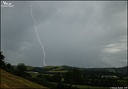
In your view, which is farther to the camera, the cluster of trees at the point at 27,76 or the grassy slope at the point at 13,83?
the cluster of trees at the point at 27,76

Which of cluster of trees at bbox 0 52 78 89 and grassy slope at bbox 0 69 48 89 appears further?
cluster of trees at bbox 0 52 78 89

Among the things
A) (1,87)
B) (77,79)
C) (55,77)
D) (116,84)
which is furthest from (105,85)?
(1,87)

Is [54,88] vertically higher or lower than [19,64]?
lower

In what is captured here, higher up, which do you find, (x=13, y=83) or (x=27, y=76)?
(x=27, y=76)

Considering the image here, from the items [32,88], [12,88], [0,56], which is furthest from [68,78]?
[12,88]

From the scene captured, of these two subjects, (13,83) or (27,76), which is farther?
(27,76)

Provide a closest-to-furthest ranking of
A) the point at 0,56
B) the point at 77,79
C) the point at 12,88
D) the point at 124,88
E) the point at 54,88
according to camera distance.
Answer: the point at 12,88, the point at 54,88, the point at 124,88, the point at 0,56, the point at 77,79

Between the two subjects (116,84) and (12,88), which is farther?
(116,84)

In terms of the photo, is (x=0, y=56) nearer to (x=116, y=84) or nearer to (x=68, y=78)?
(x=68, y=78)

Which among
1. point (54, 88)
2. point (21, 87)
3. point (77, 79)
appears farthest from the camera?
point (77, 79)
